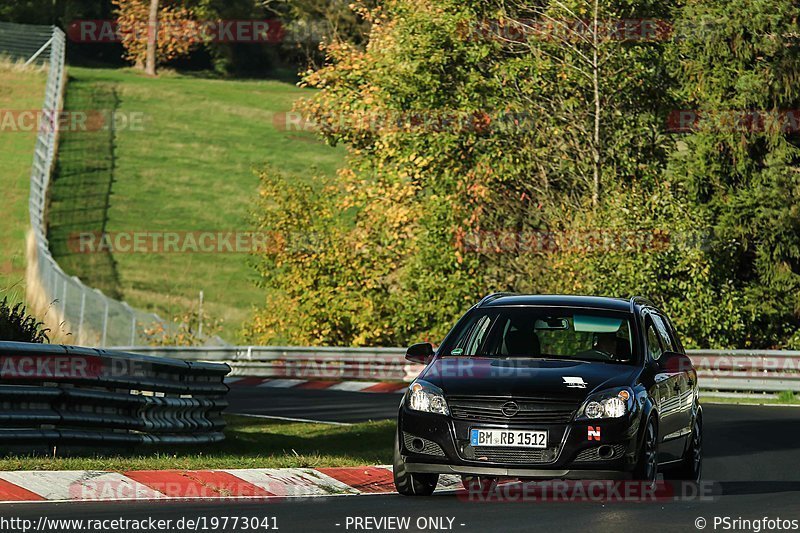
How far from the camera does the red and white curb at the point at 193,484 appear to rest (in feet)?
35.9

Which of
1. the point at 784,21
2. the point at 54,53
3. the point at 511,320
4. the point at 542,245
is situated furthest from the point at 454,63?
the point at 54,53

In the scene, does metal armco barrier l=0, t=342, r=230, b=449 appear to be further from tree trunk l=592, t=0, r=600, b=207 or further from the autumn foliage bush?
tree trunk l=592, t=0, r=600, b=207

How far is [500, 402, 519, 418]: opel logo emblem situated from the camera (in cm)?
1107

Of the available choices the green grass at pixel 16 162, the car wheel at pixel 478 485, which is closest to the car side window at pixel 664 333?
the car wheel at pixel 478 485

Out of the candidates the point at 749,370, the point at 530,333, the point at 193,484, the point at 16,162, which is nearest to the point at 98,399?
the point at 193,484

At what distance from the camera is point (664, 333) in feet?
45.4

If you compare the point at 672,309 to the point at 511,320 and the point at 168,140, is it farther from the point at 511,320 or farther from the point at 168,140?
the point at 168,140

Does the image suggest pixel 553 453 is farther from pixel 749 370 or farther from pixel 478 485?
pixel 749 370

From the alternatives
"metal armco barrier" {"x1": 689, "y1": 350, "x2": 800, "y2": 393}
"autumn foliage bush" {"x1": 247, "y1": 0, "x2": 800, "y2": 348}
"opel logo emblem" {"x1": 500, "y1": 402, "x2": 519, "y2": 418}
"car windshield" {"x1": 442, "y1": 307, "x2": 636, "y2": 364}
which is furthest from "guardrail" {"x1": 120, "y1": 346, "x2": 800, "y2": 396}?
"opel logo emblem" {"x1": 500, "y1": 402, "x2": 519, "y2": 418}

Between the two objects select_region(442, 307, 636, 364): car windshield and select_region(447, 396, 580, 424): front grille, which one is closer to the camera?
select_region(447, 396, 580, 424): front grille

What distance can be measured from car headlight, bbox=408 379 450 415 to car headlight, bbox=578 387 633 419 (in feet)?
3.40

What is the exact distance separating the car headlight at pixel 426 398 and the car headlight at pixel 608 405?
1037 mm

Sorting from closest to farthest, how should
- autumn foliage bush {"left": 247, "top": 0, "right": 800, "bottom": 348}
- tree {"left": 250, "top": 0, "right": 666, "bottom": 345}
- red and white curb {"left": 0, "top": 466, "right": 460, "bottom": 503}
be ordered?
1. red and white curb {"left": 0, "top": 466, "right": 460, "bottom": 503}
2. autumn foliage bush {"left": 247, "top": 0, "right": 800, "bottom": 348}
3. tree {"left": 250, "top": 0, "right": 666, "bottom": 345}

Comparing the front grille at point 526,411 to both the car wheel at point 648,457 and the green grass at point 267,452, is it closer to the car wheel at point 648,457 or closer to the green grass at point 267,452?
the car wheel at point 648,457
